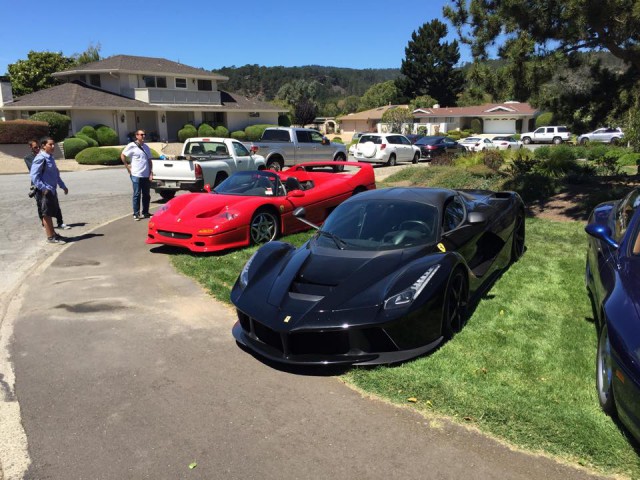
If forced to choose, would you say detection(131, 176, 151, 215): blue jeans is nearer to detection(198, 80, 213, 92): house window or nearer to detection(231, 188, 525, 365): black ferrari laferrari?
detection(231, 188, 525, 365): black ferrari laferrari

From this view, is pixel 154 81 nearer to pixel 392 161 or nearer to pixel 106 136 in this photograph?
pixel 106 136

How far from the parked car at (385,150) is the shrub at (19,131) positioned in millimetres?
17754

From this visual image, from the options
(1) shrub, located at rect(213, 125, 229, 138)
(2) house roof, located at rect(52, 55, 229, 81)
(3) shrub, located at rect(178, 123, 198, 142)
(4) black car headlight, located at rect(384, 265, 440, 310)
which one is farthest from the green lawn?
(2) house roof, located at rect(52, 55, 229, 81)

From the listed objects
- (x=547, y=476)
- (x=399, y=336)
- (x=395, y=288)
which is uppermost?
(x=395, y=288)

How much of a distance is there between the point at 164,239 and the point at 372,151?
16856mm

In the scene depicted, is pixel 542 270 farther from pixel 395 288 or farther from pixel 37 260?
pixel 37 260

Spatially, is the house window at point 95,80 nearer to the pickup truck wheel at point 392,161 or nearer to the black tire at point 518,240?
the pickup truck wheel at point 392,161

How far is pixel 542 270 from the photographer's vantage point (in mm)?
6910

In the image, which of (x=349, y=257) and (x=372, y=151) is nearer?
(x=349, y=257)

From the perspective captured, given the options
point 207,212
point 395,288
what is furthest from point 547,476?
point 207,212

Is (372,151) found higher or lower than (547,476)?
higher

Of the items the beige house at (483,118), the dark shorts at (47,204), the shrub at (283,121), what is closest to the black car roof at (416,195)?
the dark shorts at (47,204)

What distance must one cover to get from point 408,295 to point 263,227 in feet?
15.4

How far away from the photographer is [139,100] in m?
40.0
